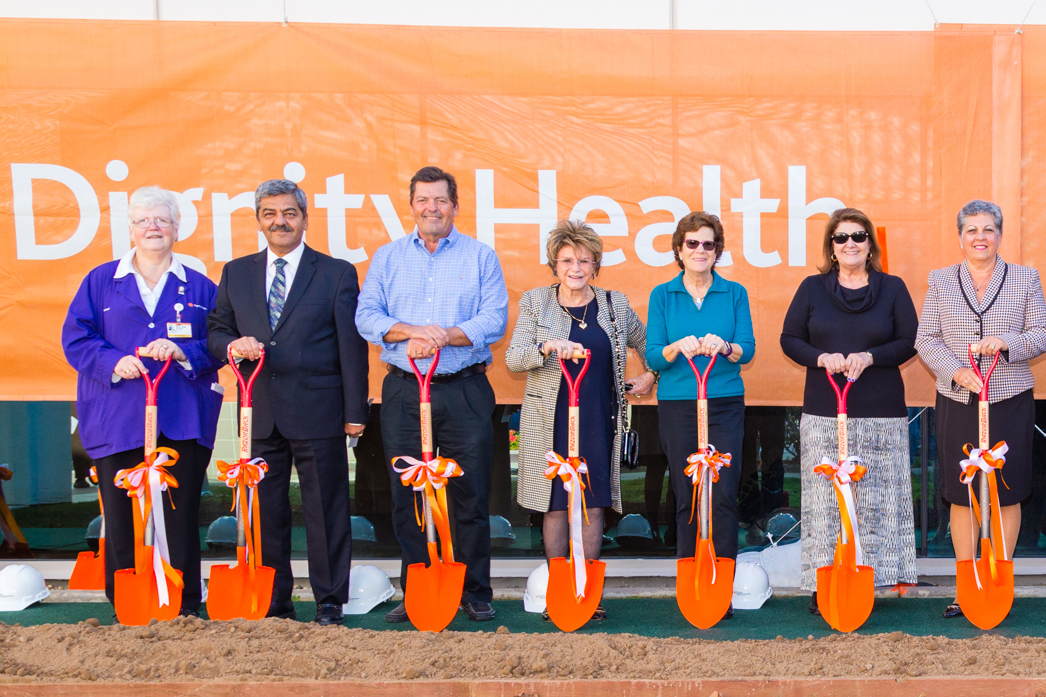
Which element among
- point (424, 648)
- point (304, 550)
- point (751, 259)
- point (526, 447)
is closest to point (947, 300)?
point (751, 259)

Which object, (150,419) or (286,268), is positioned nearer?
(150,419)

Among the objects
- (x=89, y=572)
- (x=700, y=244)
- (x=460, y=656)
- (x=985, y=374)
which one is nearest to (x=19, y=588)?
(x=89, y=572)

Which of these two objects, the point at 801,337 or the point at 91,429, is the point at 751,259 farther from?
the point at 91,429

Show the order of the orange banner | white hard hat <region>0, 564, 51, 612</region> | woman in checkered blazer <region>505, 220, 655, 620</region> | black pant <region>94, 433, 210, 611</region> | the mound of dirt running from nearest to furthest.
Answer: the mound of dirt
black pant <region>94, 433, 210, 611</region>
woman in checkered blazer <region>505, 220, 655, 620</region>
white hard hat <region>0, 564, 51, 612</region>
the orange banner

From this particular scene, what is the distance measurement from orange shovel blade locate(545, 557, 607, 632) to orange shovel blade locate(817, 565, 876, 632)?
0.83 meters

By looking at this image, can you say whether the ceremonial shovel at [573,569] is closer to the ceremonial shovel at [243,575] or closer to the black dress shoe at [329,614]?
the black dress shoe at [329,614]

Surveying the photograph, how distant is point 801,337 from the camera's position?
12.2 ft

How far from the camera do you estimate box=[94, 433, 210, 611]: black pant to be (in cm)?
345

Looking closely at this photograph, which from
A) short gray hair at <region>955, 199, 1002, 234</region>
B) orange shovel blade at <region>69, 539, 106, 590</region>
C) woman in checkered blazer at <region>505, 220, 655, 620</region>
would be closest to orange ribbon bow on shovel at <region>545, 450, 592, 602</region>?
woman in checkered blazer at <region>505, 220, 655, 620</region>

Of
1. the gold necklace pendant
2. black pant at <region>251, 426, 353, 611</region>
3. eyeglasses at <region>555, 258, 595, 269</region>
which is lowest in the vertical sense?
black pant at <region>251, 426, 353, 611</region>

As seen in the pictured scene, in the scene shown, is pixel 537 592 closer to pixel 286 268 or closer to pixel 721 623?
pixel 721 623

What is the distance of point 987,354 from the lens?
348 cm

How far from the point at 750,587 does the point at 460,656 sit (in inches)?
62.3

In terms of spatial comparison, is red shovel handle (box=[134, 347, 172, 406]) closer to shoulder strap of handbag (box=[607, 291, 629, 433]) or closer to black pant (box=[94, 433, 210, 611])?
black pant (box=[94, 433, 210, 611])
